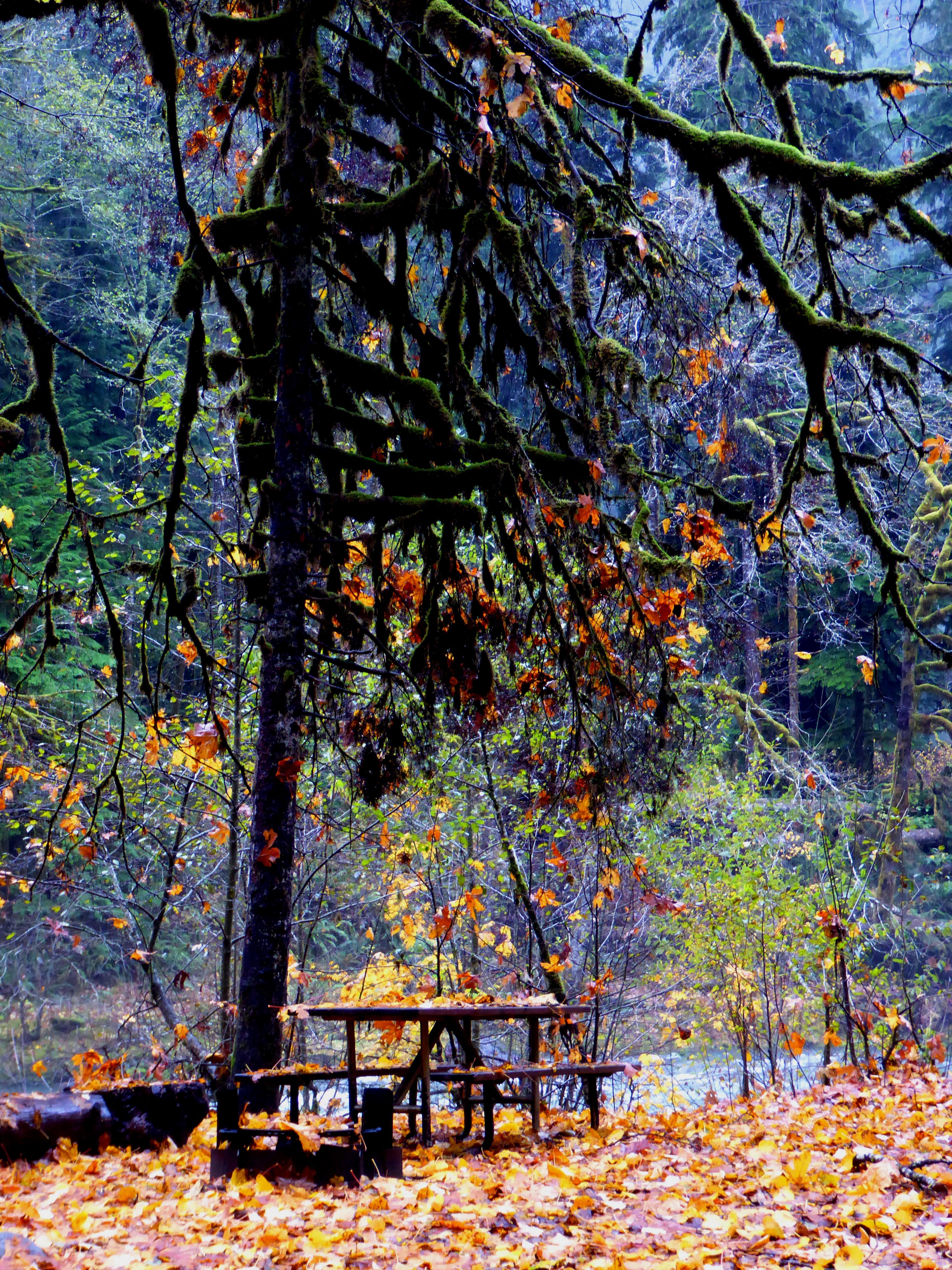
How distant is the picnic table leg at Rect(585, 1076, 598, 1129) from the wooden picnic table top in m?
0.44

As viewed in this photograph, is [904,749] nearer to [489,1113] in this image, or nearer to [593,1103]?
[593,1103]

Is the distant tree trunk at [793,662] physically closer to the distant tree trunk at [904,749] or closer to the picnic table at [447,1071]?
the distant tree trunk at [904,749]

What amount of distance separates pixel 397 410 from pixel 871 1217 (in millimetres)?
5003

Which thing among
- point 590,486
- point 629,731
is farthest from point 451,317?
point 629,731

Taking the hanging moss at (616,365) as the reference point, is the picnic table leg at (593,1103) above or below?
below

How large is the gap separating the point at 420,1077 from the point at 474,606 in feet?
8.49

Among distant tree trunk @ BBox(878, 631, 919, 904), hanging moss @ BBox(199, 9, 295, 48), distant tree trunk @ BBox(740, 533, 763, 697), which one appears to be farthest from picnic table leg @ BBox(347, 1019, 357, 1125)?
distant tree trunk @ BBox(878, 631, 919, 904)

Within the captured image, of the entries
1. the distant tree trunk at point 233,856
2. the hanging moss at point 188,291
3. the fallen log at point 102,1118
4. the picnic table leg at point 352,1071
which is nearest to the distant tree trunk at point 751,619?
the distant tree trunk at point 233,856

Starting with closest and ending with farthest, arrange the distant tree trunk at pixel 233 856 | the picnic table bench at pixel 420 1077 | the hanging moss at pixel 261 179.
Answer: the picnic table bench at pixel 420 1077 → the hanging moss at pixel 261 179 → the distant tree trunk at pixel 233 856

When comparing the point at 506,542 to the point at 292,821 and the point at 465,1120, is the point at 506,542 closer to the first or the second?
the point at 292,821

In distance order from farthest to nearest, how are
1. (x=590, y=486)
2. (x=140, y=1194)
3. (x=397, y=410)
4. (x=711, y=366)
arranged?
(x=397, y=410), (x=711, y=366), (x=590, y=486), (x=140, y=1194)

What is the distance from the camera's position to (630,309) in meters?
8.20

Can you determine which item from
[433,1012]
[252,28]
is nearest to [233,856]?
[433,1012]

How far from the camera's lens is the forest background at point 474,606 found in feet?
17.9
